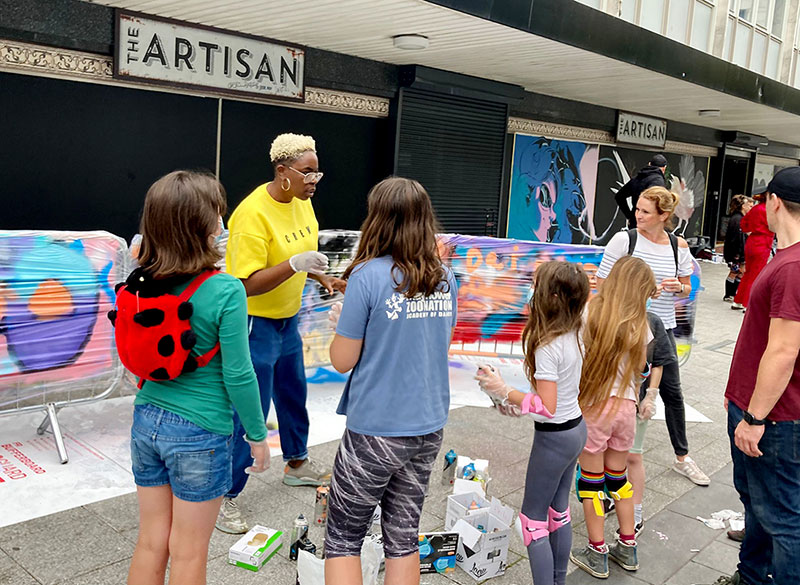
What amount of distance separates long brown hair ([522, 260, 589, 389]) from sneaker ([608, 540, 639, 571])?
129cm

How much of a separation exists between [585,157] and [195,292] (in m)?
12.0

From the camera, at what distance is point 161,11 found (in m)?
6.46

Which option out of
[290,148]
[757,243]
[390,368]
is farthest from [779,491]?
[757,243]

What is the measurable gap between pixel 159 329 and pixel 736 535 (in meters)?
3.51

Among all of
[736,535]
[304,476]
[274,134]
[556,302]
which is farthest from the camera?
[274,134]

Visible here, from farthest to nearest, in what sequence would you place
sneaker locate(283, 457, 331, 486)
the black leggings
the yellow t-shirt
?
the black leggings, sneaker locate(283, 457, 331, 486), the yellow t-shirt

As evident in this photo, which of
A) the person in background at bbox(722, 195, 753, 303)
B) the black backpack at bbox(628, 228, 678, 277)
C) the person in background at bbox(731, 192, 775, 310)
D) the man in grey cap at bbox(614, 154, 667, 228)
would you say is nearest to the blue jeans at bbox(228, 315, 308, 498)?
the black backpack at bbox(628, 228, 678, 277)

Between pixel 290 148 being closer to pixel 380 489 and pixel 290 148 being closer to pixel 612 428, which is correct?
pixel 380 489

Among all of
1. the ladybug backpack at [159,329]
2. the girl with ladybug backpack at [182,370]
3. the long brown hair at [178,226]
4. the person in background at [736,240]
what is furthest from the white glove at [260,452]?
the person in background at [736,240]

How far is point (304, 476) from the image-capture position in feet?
14.6

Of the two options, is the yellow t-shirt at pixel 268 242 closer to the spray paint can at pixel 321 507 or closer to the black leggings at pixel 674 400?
the spray paint can at pixel 321 507

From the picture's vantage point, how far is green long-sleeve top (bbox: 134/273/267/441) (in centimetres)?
248

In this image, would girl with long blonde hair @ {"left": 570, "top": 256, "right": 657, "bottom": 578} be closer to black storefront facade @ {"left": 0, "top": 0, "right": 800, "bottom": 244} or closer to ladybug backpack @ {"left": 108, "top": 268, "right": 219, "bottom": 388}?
ladybug backpack @ {"left": 108, "top": 268, "right": 219, "bottom": 388}

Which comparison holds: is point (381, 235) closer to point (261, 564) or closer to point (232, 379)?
point (232, 379)
